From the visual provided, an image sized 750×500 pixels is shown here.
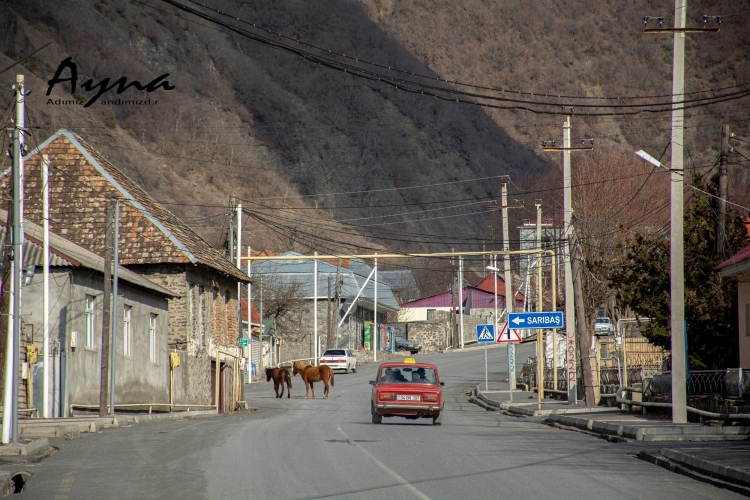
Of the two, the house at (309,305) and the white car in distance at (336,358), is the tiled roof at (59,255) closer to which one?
the white car in distance at (336,358)

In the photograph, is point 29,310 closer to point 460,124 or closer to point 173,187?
point 173,187

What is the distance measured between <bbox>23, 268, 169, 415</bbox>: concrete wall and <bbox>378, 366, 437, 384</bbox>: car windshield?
907 centimetres

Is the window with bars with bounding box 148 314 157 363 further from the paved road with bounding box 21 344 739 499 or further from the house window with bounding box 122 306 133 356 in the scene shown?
the paved road with bounding box 21 344 739 499

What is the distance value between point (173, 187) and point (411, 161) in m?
48.7

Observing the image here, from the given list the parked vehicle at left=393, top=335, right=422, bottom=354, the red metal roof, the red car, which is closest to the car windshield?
the red car

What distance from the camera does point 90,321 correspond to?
3070 cm

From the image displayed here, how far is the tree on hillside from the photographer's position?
30.7 metres

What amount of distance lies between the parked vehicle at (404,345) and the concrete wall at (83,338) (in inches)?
2044

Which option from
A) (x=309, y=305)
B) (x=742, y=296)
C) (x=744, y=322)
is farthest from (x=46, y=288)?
(x=309, y=305)

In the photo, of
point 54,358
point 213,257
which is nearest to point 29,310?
point 54,358

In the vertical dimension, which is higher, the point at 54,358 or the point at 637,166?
the point at 637,166

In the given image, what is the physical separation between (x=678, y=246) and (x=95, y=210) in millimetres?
22999

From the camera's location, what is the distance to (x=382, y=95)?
147625mm

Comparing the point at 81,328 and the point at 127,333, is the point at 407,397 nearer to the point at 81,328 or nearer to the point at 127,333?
the point at 81,328
